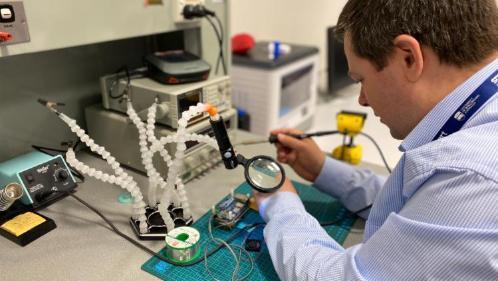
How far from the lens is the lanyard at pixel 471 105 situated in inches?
25.5

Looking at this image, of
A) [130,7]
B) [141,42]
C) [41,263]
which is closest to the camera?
[41,263]

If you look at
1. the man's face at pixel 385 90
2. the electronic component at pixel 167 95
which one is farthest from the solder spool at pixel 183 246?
the man's face at pixel 385 90

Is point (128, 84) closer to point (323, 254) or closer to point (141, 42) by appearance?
point (141, 42)

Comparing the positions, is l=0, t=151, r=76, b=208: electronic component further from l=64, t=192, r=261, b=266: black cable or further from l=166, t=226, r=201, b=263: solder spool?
l=166, t=226, r=201, b=263: solder spool

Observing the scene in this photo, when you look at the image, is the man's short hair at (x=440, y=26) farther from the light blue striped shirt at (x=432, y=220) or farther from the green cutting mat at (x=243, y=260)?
the green cutting mat at (x=243, y=260)

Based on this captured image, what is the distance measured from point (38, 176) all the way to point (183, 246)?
0.47 metres

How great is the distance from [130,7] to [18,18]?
31cm

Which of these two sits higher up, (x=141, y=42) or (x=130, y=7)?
(x=130, y=7)

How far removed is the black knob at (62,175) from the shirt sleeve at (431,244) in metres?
0.69

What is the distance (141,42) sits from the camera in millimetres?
1481

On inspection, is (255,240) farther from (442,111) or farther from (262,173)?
(442,111)

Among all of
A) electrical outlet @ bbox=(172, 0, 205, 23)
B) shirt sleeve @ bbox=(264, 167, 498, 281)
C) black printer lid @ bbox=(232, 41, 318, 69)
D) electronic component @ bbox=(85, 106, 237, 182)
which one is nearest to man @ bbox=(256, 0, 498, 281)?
shirt sleeve @ bbox=(264, 167, 498, 281)

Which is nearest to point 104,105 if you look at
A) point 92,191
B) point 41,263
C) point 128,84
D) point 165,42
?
point 128,84

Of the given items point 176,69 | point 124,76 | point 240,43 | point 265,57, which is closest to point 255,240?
point 176,69
